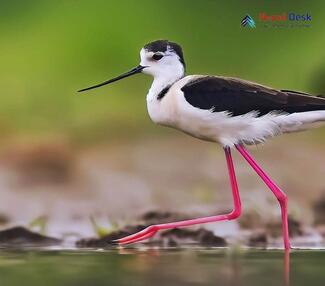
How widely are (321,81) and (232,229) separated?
2.43 ft

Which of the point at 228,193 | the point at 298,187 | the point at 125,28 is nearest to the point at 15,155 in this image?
the point at 125,28

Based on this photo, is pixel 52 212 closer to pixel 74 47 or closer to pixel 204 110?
pixel 74 47

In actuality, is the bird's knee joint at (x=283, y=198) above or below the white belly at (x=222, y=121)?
below

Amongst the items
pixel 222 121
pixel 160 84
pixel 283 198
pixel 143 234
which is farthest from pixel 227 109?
pixel 143 234

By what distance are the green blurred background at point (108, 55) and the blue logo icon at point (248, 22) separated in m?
0.02

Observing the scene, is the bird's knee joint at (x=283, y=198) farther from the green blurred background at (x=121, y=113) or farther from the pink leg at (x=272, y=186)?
the green blurred background at (x=121, y=113)

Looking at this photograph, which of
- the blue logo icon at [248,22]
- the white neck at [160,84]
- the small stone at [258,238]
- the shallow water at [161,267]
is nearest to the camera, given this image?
the shallow water at [161,267]

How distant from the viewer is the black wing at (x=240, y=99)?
2.37m

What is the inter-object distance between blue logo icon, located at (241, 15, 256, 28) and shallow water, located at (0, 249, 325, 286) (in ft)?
3.19

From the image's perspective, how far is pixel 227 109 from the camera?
7.77 feet

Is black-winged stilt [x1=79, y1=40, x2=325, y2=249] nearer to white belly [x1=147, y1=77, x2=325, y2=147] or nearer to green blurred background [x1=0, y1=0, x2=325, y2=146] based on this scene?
white belly [x1=147, y1=77, x2=325, y2=147]

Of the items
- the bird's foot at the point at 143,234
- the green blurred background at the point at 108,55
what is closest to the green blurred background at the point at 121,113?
the green blurred background at the point at 108,55

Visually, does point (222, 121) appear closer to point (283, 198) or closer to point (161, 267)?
point (283, 198)

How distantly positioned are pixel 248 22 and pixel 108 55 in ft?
1.98
